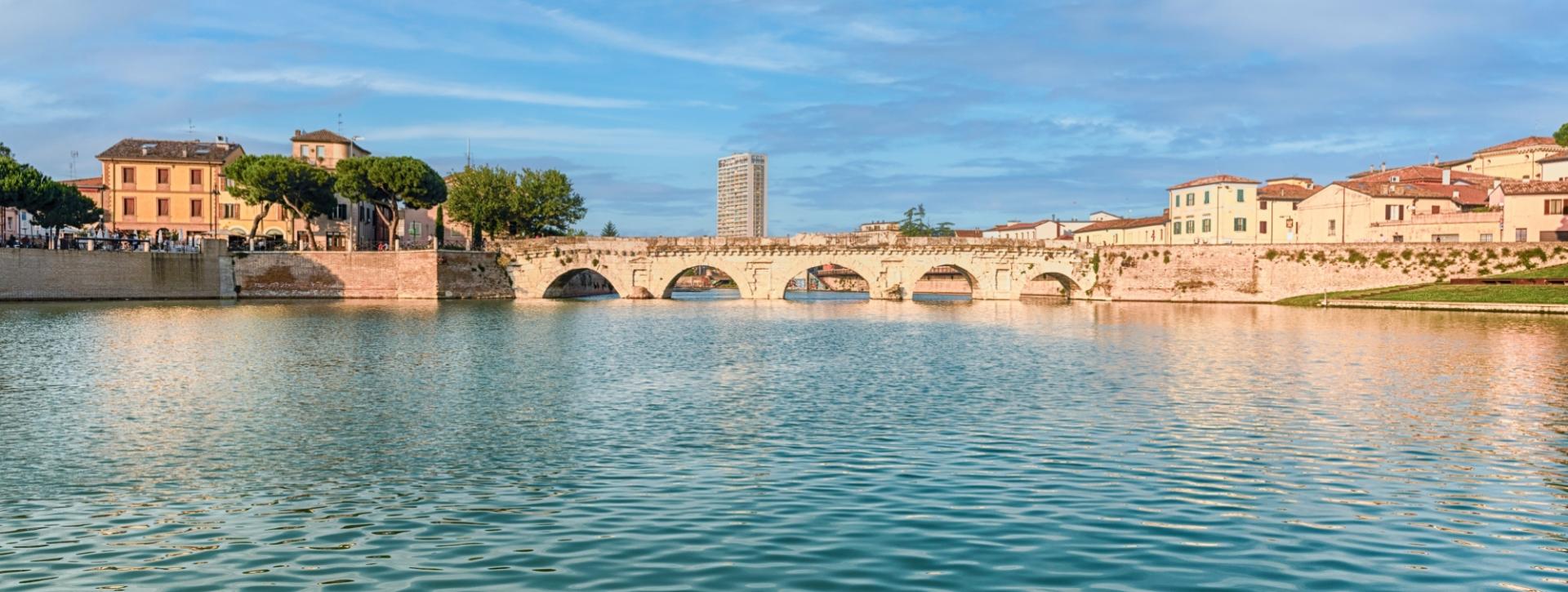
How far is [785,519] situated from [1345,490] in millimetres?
8075

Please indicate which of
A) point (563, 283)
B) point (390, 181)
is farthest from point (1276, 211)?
point (390, 181)

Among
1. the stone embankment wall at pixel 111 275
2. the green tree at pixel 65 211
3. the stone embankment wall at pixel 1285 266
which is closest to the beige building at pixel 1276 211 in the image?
the stone embankment wall at pixel 1285 266

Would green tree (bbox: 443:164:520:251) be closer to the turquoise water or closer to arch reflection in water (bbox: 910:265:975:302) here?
arch reflection in water (bbox: 910:265:975:302)

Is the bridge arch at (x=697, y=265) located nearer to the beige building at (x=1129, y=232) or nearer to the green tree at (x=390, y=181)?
the green tree at (x=390, y=181)

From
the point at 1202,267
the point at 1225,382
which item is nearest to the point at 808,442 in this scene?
the point at 1225,382

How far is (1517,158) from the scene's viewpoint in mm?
108125

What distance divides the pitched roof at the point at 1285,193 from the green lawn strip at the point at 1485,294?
25.8 metres

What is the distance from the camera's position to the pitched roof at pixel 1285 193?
102 meters

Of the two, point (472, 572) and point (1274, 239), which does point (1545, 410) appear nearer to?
point (472, 572)

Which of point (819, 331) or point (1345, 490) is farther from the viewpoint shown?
point (819, 331)

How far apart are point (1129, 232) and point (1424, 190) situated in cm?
4094

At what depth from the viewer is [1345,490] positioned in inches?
649

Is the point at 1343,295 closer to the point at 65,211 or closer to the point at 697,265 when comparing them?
the point at 697,265

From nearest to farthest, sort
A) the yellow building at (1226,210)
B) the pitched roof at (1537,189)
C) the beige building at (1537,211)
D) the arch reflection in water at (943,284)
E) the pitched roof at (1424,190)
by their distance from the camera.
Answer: the beige building at (1537,211) → the pitched roof at (1537,189) → the pitched roof at (1424,190) → the yellow building at (1226,210) → the arch reflection in water at (943,284)
